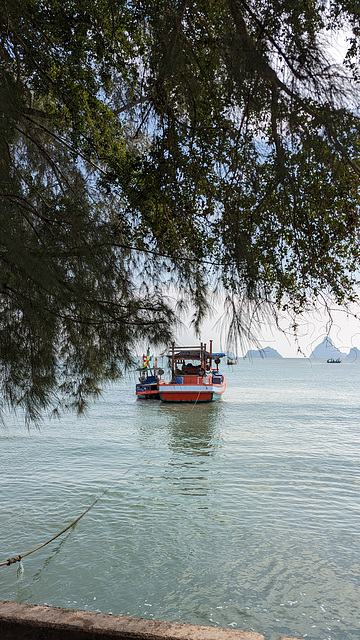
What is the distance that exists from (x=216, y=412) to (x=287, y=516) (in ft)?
63.0

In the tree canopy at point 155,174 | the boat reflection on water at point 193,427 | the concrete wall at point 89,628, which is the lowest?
the boat reflection on water at point 193,427

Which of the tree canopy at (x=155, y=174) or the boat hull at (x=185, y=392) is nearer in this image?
the tree canopy at (x=155, y=174)

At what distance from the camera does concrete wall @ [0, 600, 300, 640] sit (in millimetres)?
1774

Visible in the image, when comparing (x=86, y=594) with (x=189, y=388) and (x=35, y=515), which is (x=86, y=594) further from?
(x=189, y=388)

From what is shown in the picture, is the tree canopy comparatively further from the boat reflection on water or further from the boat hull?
the boat hull

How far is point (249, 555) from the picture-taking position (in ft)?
24.7

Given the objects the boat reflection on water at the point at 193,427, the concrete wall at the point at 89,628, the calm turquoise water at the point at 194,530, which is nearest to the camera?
the concrete wall at the point at 89,628

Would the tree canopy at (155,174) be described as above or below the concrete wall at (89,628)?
above

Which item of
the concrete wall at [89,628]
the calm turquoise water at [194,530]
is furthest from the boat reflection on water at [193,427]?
the concrete wall at [89,628]

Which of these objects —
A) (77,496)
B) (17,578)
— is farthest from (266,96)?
(77,496)

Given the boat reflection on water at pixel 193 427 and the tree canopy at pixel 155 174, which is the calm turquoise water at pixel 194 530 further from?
the tree canopy at pixel 155 174

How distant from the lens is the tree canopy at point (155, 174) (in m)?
2.50

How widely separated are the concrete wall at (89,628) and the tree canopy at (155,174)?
58.3 inches

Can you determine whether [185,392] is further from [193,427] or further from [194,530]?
[194,530]
